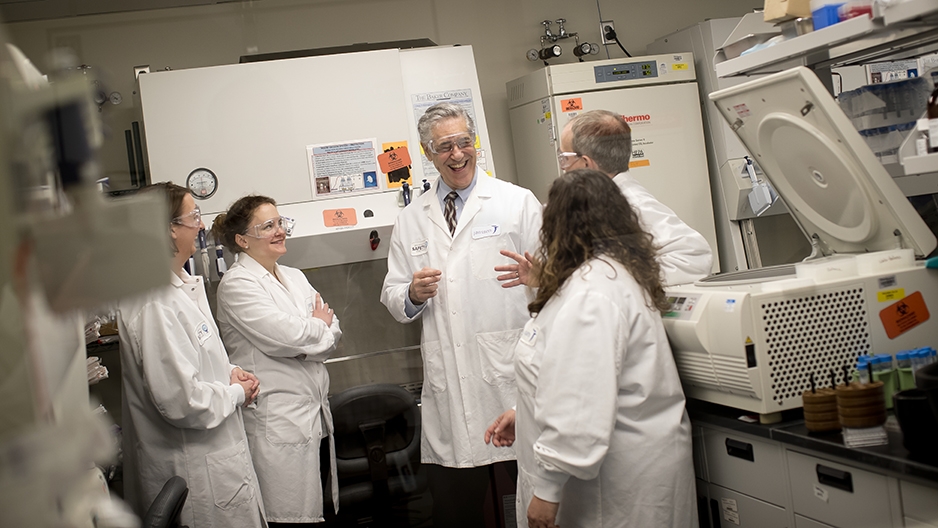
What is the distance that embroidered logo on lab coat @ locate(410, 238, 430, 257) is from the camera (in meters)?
2.73

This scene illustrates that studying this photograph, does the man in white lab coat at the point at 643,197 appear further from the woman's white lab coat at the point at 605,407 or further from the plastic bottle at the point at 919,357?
the plastic bottle at the point at 919,357

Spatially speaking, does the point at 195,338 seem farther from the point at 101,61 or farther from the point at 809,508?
the point at 809,508

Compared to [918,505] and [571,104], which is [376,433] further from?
[918,505]

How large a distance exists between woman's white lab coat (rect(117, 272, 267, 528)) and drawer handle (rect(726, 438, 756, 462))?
135cm

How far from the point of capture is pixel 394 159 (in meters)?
3.13

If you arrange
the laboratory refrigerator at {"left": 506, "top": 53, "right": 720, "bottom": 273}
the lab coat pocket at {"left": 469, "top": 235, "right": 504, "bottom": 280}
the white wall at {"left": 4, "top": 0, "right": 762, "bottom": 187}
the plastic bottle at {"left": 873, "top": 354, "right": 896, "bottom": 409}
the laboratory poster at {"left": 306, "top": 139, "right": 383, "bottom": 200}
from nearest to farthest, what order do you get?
the plastic bottle at {"left": 873, "top": 354, "right": 896, "bottom": 409} → the lab coat pocket at {"left": 469, "top": 235, "right": 504, "bottom": 280} → the white wall at {"left": 4, "top": 0, "right": 762, "bottom": 187} → the laboratory poster at {"left": 306, "top": 139, "right": 383, "bottom": 200} → the laboratory refrigerator at {"left": 506, "top": 53, "right": 720, "bottom": 273}

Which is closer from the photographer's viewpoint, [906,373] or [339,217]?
[906,373]

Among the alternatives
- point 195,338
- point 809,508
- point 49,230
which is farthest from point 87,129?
point 195,338

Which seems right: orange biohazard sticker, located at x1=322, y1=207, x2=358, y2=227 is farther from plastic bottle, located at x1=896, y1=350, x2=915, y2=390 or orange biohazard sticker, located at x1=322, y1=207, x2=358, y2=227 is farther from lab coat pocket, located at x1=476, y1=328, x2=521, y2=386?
plastic bottle, located at x1=896, y1=350, x2=915, y2=390

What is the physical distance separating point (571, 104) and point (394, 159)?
0.84m

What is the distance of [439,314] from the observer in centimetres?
270

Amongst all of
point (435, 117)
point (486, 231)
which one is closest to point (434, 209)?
point (486, 231)

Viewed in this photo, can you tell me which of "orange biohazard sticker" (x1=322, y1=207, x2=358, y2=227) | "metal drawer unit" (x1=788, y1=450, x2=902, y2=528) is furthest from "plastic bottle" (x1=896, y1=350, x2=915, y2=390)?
"orange biohazard sticker" (x1=322, y1=207, x2=358, y2=227)

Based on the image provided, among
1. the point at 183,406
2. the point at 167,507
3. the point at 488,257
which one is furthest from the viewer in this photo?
the point at 488,257
